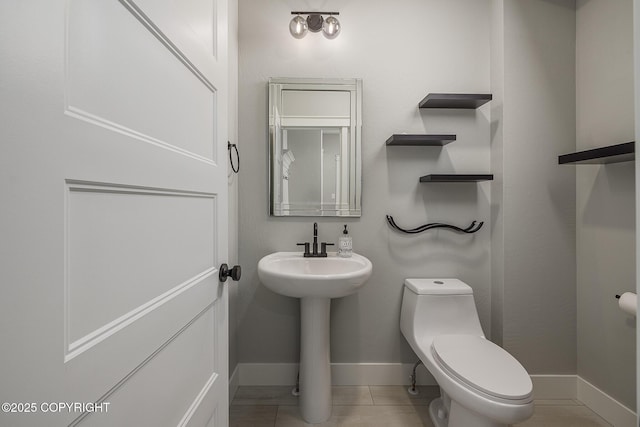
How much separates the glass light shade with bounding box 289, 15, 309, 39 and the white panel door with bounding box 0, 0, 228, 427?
39.8 inches

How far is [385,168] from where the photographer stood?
5.78ft

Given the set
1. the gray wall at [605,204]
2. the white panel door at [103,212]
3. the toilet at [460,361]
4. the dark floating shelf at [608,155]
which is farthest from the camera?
the gray wall at [605,204]

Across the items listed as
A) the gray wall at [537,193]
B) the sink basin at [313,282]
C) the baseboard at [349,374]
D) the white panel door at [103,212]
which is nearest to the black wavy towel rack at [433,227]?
the gray wall at [537,193]

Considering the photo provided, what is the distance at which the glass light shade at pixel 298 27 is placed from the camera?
1.64m

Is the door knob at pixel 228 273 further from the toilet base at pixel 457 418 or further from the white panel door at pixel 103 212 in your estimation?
the toilet base at pixel 457 418

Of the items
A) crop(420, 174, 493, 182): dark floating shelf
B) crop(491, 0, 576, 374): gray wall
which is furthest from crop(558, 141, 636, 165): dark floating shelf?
crop(420, 174, 493, 182): dark floating shelf

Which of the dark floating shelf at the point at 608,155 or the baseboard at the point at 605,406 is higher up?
the dark floating shelf at the point at 608,155

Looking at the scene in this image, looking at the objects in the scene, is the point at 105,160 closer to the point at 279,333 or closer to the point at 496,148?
the point at 279,333

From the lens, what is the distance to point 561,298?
5.45ft

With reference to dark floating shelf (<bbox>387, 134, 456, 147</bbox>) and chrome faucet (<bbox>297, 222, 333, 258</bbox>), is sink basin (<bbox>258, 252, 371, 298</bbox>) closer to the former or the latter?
chrome faucet (<bbox>297, 222, 333, 258</bbox>)

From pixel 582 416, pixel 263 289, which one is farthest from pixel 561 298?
pixel 263 289

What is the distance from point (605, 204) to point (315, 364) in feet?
5.69

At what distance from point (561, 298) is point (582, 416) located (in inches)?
23.8

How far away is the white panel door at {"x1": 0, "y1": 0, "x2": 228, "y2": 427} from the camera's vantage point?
1.01 ft
